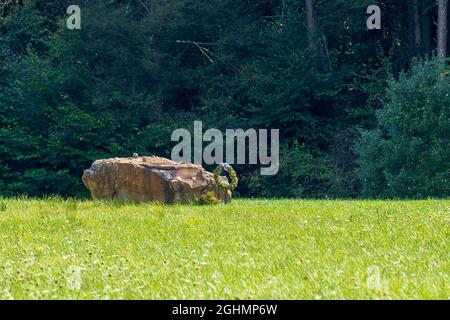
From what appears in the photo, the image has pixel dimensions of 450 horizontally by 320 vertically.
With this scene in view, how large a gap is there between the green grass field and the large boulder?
278cm

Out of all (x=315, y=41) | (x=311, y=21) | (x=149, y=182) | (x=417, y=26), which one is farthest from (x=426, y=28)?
(x=149, y=182)

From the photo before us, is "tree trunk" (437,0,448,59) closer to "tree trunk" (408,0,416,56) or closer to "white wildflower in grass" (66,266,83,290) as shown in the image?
"tree trunk" (408,0,416,56)

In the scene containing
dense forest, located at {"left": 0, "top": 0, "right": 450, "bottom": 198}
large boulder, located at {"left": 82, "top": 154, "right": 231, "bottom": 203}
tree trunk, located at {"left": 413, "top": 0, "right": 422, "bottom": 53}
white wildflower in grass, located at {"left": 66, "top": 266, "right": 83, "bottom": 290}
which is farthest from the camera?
tree trunk, located at {"left": 413, "top": 0, "right": 422, "bottom": 53}

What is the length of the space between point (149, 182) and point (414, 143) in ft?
36.8

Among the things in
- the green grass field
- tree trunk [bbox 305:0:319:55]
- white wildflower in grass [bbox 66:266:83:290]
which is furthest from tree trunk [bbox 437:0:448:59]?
white wildflower in grass [bbox 66:266:83:290]

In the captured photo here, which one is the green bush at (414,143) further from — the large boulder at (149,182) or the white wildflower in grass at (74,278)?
the white wildflower in grass at (74,278)

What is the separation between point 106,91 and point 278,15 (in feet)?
27.0

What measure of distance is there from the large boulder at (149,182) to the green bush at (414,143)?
9.36m

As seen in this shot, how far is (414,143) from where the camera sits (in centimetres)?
2708

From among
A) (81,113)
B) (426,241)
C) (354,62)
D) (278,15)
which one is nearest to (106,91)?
(81,113)

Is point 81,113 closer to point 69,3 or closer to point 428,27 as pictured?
point 69,3

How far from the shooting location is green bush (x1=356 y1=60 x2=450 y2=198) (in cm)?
2700

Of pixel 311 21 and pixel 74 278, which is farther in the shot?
pixel 311 21

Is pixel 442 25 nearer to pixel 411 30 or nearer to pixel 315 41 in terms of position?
pixel 411 30
